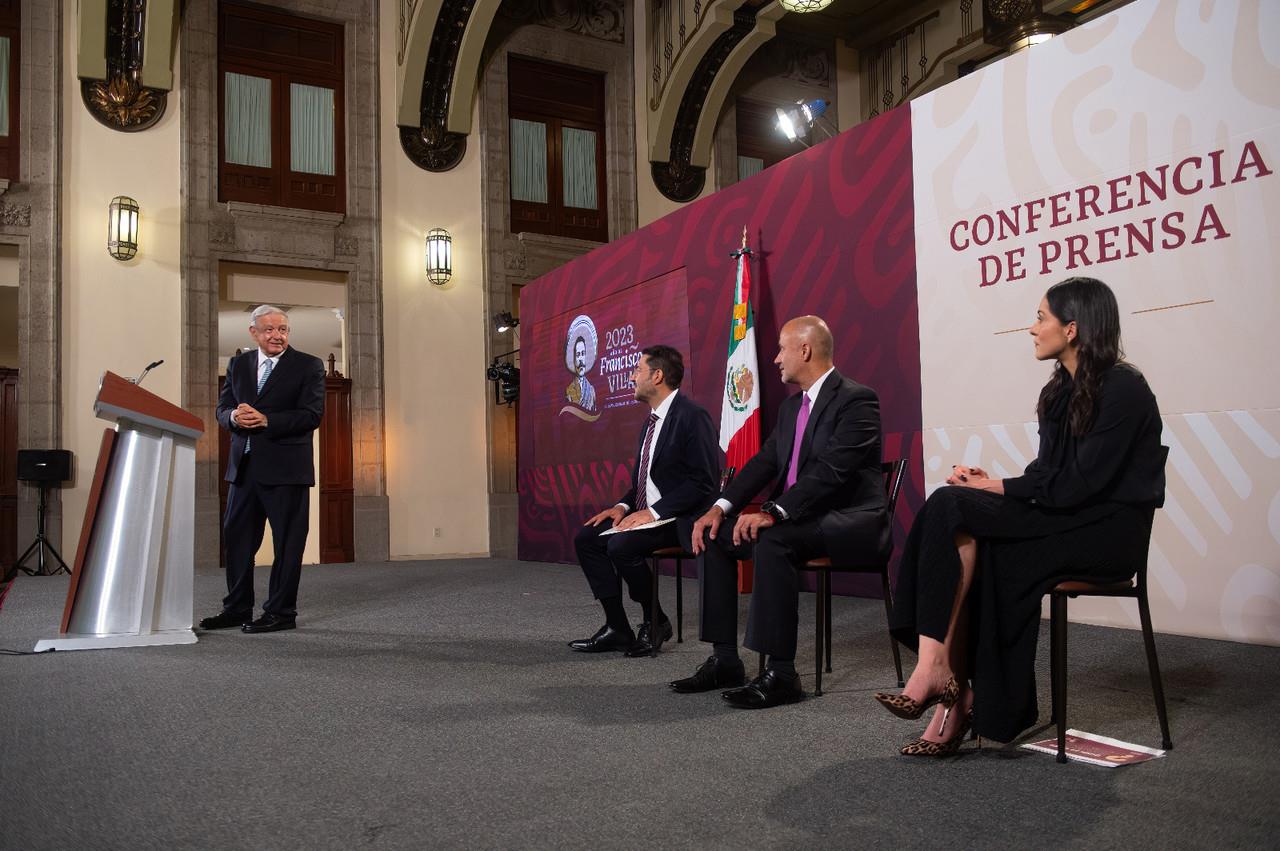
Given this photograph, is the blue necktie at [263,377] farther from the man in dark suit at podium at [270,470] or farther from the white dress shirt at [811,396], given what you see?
the white dress shirt at [811,396]

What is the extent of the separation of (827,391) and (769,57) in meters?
9.71

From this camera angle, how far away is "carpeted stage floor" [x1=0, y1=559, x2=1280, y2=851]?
1.74 meters

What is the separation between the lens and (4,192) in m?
8.27

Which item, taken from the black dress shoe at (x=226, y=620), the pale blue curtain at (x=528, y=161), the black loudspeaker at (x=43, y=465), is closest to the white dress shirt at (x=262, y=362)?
the black dress shoe at (x=226, y=620)

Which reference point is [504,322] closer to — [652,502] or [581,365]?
[581,365]

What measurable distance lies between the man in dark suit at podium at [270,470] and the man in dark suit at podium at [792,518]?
218 centimetres

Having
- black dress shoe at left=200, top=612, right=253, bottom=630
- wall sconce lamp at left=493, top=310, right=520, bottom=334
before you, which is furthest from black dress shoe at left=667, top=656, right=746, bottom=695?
wall sconce lamp at left=493, top=310, right=520, bottom=334

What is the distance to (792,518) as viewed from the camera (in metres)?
2.79

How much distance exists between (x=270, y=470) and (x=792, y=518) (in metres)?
2.58

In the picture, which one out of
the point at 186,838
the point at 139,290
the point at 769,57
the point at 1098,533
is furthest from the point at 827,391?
the point at 769,57

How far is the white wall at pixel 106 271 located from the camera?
27.8 feet

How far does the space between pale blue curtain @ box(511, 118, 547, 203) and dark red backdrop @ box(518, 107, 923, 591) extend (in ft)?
8.56

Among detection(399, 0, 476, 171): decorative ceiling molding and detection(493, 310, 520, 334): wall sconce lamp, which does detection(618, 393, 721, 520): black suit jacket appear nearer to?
detection(493, 310, 520, 334): wall sconce lamp

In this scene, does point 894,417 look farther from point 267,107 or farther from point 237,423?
point 267,107
